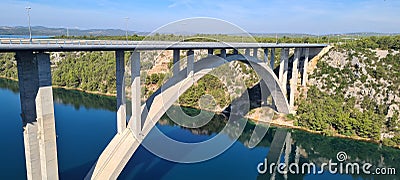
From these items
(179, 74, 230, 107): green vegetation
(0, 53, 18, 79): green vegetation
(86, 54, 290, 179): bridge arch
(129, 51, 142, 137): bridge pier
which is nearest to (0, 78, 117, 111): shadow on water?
(0, 53, 18, 79): green vegetation

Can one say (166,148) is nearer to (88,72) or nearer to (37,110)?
(37,110)

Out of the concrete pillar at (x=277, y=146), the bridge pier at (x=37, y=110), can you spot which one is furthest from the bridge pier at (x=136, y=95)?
the concrete pillar at (x=277, y=146)

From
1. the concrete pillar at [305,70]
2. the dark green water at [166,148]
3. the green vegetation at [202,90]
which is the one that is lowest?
the dark green water at [166,148]

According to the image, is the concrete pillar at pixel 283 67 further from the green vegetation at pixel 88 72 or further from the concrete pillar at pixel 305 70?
the green vegetation at pixel 88 72

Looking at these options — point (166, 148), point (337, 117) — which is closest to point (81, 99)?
point (166, 148)

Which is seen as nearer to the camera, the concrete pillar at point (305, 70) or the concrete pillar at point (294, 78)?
the concrete pillar at point (294, 78)

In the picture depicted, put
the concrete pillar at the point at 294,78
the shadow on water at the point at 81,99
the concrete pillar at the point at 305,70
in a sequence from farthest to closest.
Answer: the shadow on water at the point at 81,99 < the concrete pillar at the point at 305,70 < the concrete pillar at the point at 294,78

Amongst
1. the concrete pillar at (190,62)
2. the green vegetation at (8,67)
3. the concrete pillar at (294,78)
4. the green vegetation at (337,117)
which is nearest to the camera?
the concrete pillar at (190,62)

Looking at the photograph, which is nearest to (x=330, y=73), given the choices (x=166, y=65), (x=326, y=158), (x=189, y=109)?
(x=326, y=158)
